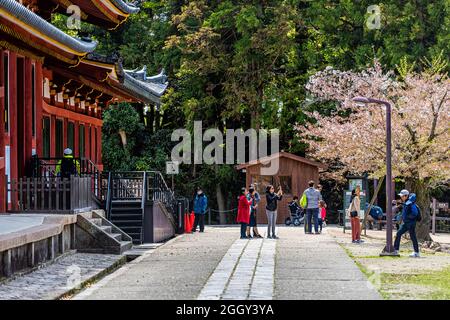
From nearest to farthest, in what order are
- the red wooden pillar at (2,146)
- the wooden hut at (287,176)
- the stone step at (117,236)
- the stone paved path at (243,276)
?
1. the stone paved path at (243,276)
2. the red wooden pillar at (2,146)
3. the stone step at (117,236)
4. the wooden hut at (287,176)

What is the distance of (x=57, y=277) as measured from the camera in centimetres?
1961

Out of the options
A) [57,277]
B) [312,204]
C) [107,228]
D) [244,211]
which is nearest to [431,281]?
[57,277]

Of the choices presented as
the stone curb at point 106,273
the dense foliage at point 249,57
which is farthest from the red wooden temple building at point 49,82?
the dense foliage at point 249,57

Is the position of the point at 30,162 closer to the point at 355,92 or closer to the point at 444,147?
the point at 444,147

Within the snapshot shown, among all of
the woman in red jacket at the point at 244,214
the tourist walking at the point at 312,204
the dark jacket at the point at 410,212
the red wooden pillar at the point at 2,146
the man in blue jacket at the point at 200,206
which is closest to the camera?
the red wooden pillar at the point at 2,146

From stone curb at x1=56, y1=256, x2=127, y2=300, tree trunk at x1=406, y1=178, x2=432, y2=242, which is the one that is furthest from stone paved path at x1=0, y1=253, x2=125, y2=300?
tree trunk at x1=406, y1=178, x2=432, y2=242

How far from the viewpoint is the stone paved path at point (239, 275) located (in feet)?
55.1

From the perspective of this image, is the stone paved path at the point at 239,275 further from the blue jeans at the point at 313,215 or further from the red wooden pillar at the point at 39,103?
the blue jeans at the point at 313,215

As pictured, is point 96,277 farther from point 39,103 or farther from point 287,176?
point 287,176

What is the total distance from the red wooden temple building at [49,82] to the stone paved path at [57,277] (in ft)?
8.99

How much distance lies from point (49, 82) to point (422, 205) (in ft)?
41.9
